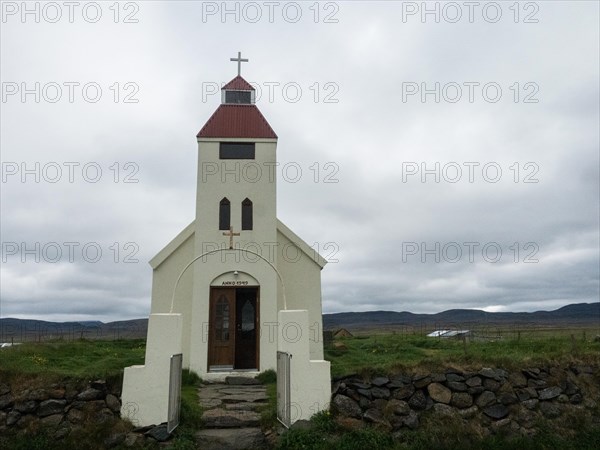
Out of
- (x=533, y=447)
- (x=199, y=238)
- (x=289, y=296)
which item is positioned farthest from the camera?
(x=289, y=296)

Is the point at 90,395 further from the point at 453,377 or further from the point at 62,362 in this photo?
the point at 453,377

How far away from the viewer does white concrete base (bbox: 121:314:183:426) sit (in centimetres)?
1025

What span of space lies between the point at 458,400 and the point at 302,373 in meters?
3.23

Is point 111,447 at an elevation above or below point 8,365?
below

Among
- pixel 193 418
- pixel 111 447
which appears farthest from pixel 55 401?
pixel 193 418

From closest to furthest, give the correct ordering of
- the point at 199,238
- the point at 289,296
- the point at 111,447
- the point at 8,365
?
the point at 111,447 < the point at 8,365 < the point at 199,238 < the point at 289,296

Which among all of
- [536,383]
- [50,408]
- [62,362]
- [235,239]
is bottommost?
[50,408]

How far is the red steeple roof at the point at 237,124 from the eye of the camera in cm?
1814

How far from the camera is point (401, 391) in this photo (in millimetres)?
10773

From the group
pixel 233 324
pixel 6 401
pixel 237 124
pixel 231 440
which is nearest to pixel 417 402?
pixel 231 440

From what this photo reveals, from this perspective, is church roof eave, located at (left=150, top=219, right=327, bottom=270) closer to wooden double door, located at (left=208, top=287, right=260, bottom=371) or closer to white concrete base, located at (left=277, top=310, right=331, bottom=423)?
wooden double door, located at (left=208, top=287, right=260, bottom=371)

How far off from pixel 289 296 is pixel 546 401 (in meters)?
9.27

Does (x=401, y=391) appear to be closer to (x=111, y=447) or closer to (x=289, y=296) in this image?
(x=111, y=447)

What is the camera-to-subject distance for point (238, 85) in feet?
65.1
